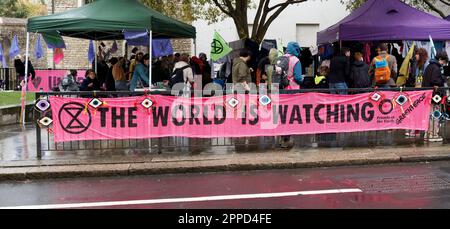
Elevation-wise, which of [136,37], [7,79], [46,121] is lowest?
[46,121]

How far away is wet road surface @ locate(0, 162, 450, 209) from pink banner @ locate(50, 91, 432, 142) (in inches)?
56.0

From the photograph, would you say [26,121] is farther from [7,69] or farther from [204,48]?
[204,48]

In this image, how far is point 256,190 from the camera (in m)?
7.08

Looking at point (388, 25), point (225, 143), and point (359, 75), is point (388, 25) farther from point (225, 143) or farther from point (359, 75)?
point (225, 143)

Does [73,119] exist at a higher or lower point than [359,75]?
lower

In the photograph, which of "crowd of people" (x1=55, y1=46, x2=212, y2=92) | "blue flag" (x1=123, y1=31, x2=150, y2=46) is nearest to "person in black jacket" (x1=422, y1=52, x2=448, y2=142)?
"crowd of people" (x1=55, y1=46, x2=212, y2=92)

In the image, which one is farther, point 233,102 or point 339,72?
point 339,72

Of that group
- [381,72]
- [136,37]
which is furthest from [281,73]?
[136,37]

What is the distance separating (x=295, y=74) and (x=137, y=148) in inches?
139

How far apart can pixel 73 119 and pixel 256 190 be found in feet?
12.7

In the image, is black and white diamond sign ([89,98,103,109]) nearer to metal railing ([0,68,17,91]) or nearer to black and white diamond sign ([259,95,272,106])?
black and white diamond sign ([259,95,272,106])

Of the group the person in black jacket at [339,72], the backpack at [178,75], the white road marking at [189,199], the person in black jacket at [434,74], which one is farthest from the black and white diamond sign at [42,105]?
the person in black jacket at [434,74]

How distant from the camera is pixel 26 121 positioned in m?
14.6
